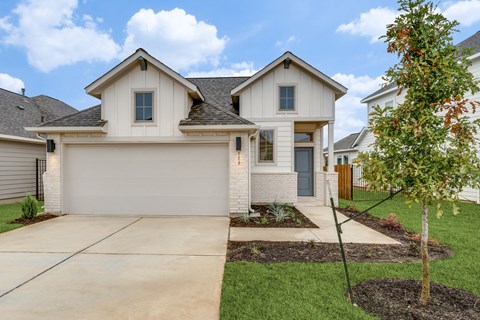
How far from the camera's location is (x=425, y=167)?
9.17 feet

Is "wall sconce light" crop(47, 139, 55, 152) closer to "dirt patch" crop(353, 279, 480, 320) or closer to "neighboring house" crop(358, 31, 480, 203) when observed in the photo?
"dirt patch" crop(353, 279, 480, 320)

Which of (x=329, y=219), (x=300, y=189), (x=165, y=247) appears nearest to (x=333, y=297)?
(x=165, y=247)

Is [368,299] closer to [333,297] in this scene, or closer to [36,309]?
[333,297]

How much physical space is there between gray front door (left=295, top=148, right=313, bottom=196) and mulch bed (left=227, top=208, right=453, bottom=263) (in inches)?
232

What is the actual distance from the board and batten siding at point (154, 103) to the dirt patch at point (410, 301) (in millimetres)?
6729

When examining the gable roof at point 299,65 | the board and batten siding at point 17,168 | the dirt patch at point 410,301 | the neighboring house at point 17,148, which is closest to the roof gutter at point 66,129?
the neighboring house at point 17,148

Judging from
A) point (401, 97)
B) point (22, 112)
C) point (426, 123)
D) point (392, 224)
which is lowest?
point (392, 224)

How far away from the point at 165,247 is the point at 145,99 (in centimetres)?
525

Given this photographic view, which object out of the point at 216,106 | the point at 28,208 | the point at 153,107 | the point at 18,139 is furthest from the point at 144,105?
the point at 18,139

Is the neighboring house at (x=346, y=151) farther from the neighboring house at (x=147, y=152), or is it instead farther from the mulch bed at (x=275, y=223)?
the neighboring house at (x=147, y=152)

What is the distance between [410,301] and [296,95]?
837cm

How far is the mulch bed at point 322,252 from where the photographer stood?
4555mm

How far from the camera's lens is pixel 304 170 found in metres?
11.6

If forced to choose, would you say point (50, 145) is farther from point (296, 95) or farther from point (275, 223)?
point (296, 95)
